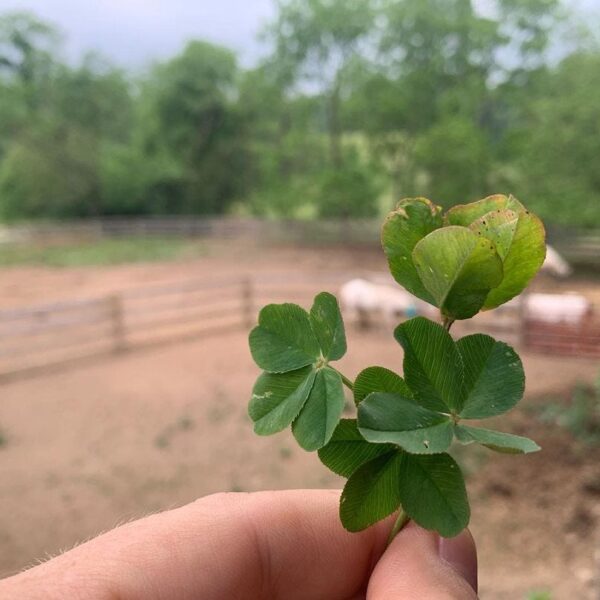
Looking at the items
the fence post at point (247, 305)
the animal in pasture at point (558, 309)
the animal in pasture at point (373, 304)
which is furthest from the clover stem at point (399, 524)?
the fence post at point (247, 305)

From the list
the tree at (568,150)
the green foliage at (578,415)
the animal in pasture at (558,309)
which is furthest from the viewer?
the tree at (568,150)

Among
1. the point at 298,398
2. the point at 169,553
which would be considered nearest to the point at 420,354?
the point at 298,398

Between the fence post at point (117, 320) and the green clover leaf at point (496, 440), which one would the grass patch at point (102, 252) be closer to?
the fence post at point (117, 320)

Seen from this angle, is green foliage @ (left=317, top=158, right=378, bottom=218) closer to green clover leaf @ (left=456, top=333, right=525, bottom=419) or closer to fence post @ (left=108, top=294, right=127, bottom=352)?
fence post @ (left=108, top=294, right=127, bottom=352)

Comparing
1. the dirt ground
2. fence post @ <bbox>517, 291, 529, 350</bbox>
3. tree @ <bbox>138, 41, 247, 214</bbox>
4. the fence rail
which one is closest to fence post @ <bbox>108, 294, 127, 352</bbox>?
the dirt ground

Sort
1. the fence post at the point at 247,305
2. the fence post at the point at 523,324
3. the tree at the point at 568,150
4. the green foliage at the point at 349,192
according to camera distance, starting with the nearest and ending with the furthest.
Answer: the fence post at the point at 523,324 → the fence post at the point at 247,305 → the tree at the point at 568,150 → the green foliage at the point at 349,192

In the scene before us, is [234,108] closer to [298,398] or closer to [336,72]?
[336,72]

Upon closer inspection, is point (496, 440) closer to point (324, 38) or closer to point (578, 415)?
point (578, 415)
